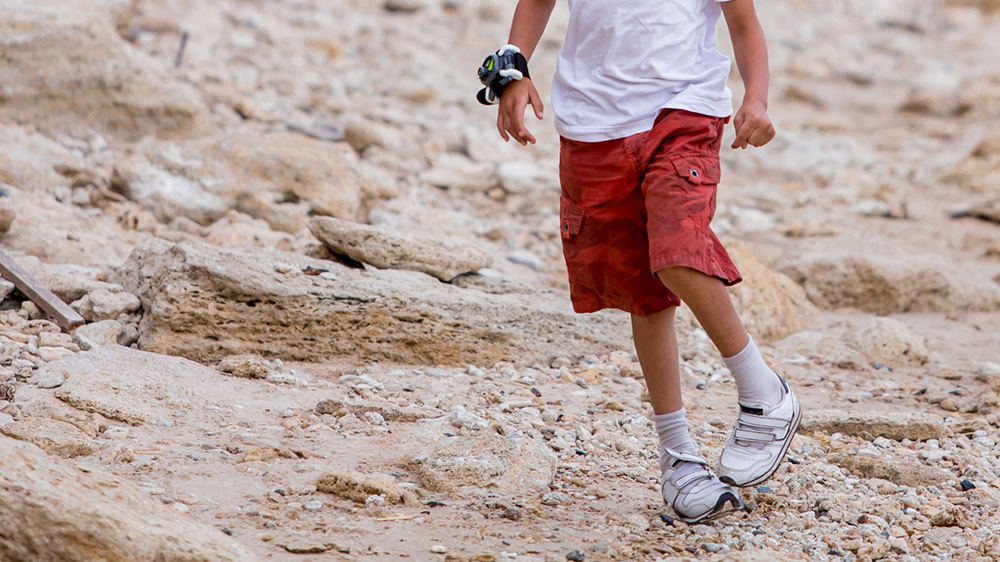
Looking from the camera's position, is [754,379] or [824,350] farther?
[824,350]

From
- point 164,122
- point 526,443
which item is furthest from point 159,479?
point 164,122

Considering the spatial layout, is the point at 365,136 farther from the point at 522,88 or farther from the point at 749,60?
the point at 749,60

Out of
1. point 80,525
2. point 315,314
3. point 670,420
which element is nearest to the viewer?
point 80,525

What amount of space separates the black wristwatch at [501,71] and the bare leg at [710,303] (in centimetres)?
67

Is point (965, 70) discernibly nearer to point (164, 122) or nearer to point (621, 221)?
point (164, 122)

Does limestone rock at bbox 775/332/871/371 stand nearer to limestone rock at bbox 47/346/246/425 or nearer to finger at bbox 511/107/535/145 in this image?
finger at bbox 511/107/535/145

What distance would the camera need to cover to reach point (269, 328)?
12.8 ft

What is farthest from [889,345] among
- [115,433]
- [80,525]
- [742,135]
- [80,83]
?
[80,83]

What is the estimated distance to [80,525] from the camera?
6.50 feet

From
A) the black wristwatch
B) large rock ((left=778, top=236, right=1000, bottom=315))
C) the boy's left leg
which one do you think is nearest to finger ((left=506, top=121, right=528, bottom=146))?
the black wristwatch

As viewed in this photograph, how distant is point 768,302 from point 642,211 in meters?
2.80

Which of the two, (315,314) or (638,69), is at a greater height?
(638,69)

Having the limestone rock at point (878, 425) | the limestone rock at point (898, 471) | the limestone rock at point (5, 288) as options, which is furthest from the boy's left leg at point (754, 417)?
the limestone rock at point (5, 288)

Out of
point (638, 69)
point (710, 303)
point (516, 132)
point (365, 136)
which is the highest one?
point (638, 69)
